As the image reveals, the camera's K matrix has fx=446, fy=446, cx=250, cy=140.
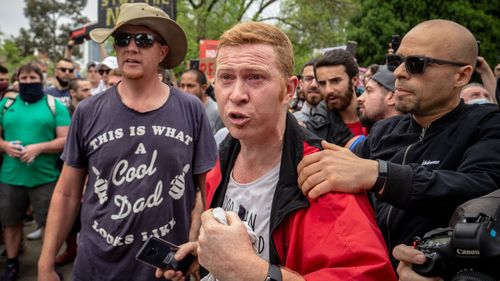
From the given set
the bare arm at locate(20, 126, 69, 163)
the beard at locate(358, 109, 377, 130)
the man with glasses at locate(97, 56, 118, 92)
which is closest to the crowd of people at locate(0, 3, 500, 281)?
the beard at locate(358, 109, 377, 130)

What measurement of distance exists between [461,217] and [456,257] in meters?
0.17

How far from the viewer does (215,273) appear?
142cm

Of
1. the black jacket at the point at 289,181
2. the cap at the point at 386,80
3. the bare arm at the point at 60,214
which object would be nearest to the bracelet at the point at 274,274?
the black jacket at the point at 289,181

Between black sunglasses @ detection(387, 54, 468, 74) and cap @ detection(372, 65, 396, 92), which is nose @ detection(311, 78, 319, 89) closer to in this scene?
cap @ detection(372, 65, 396, 92)

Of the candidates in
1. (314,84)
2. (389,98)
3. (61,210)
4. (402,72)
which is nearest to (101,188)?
(61,210)

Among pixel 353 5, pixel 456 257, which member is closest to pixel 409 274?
pixel 456 257

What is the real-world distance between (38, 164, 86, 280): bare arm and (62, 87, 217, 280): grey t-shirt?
0.31 ft

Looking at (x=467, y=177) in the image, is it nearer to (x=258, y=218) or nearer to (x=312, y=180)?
(x=312, y=180)

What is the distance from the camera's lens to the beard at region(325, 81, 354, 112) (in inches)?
158

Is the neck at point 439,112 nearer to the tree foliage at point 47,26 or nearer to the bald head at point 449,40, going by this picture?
the bald head at point 449,40

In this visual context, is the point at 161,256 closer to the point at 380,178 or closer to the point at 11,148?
the point at 380,178

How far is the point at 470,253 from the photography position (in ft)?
3.99

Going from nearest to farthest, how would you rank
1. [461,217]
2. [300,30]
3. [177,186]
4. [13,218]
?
1. [461,217]
2. [177,186]
3. [13,218]
4. [300,30]

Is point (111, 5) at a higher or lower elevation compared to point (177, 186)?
higher
